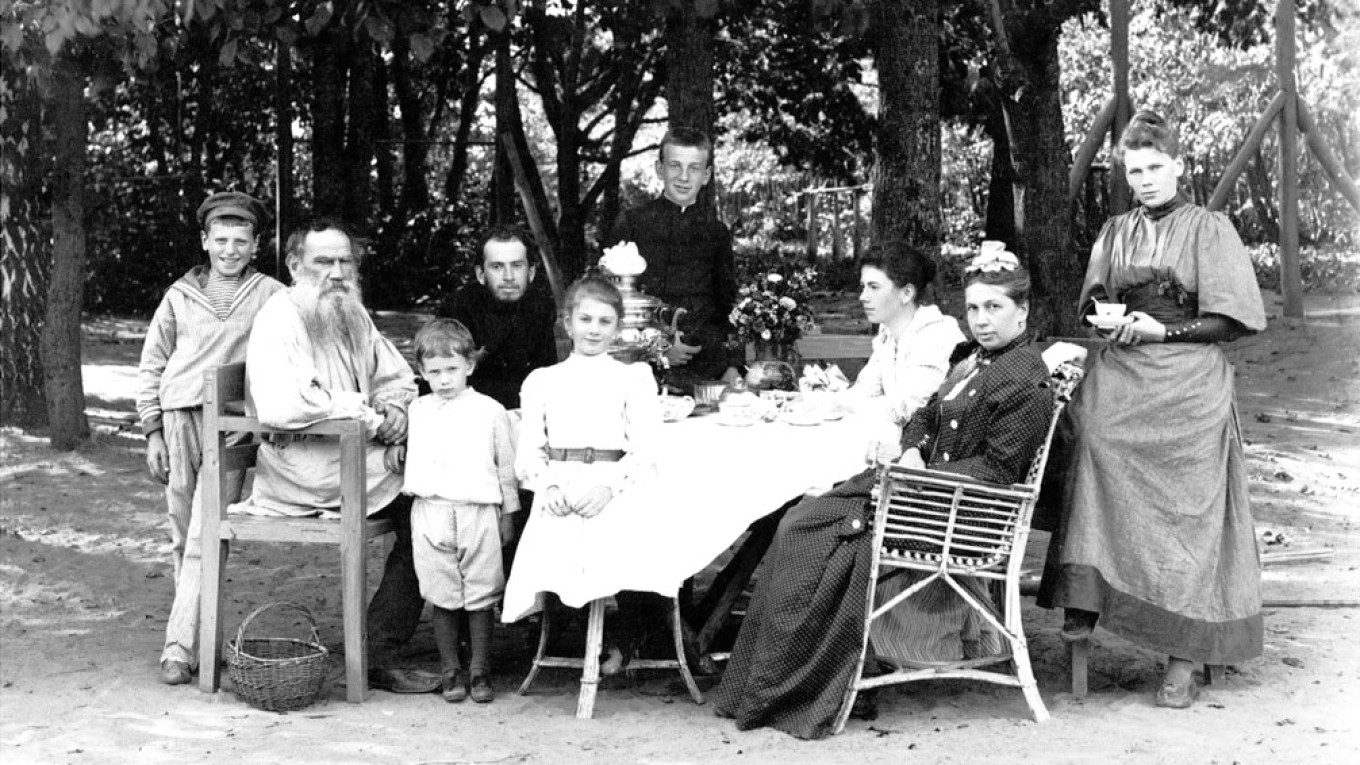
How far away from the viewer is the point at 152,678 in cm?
575

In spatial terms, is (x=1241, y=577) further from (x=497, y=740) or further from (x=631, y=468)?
(x=497, y=740)

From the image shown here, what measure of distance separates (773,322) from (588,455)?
101cm

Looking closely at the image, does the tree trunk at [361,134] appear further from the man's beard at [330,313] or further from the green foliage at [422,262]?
the man's beard at [330,313]

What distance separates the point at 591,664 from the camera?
5215 mm

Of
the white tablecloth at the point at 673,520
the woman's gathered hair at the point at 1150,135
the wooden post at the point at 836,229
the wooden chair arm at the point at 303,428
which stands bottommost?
the white tablecloth at the point at 673,520

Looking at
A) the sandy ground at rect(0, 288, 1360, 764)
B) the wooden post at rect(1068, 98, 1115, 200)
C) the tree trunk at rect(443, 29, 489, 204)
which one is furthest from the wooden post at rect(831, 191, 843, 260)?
the sandy ground at rect(0, 288, 1360, 764)

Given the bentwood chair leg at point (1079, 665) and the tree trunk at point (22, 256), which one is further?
the tree trunk at point (22, 256)

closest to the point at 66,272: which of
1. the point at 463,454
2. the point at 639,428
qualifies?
the point at 463,454

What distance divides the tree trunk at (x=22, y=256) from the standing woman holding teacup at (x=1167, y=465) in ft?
23.8

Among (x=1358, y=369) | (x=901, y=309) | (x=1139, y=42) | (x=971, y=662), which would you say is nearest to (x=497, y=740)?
(x=971, y=662)

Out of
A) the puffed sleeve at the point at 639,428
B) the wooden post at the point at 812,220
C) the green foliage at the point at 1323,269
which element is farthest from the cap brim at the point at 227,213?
the wooden post at the point at 812,220

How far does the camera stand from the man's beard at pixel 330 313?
564 centimetres

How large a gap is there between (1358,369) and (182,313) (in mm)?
8910

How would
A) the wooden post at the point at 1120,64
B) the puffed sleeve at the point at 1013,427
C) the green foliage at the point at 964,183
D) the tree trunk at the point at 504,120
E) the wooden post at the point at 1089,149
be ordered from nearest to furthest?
the puffed sleeve at the point at 1013,427, the wooden post at the point at 1120,64, the wooden post at the point at 1089,149, the tree trunk at the point at 504,120, the green foliage at the point at 964,183
